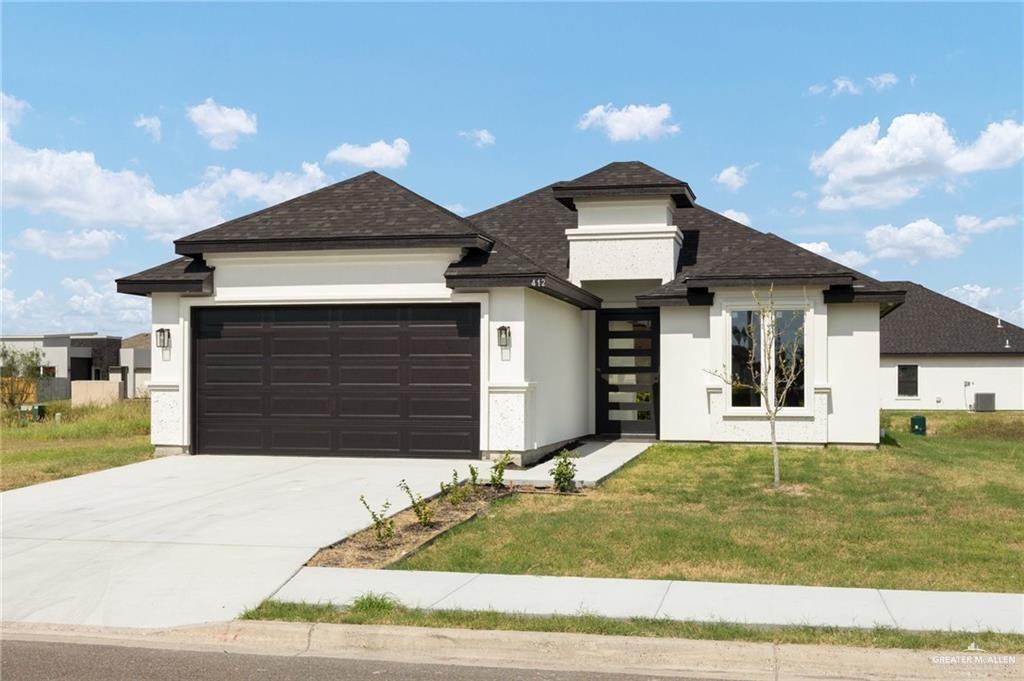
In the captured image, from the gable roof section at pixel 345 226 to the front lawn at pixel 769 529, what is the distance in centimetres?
516

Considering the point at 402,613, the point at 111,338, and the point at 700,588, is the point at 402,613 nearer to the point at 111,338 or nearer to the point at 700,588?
the point at 700,588

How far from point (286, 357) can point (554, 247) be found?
26.3ft

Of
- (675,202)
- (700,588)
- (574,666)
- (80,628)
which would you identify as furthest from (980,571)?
(675,202)

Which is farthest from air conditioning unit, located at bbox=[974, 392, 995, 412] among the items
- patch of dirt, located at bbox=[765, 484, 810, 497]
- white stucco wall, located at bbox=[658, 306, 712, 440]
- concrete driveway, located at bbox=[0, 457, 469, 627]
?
concrete driveway, located at bbox=[0, 457, 469, 627]

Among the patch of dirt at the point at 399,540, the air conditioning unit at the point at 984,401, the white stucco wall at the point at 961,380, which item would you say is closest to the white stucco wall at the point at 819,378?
the patch of dirt at the point at 399,540

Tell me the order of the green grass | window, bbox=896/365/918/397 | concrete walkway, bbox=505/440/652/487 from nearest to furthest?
the green grass → concrete walkway, bbox=505/440/652/487 → window, bbox=896/365/918/397

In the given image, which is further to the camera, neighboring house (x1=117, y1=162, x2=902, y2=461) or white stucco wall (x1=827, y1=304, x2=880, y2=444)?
white stucco wall (x1=827, y1=304, x2=880, y2=444)

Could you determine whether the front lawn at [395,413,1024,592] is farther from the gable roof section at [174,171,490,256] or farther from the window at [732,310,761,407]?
the gable roof section at [174,171,490,256]

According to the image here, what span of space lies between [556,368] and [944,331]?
110 feet

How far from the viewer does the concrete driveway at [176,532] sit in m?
8.55

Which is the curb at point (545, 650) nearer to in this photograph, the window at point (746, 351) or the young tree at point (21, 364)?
the window at point (746, 351)

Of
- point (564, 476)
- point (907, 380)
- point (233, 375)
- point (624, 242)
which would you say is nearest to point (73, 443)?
point (233, 375)

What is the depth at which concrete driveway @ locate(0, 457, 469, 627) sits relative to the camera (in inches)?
337

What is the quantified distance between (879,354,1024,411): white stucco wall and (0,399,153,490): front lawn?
33.3 metres
